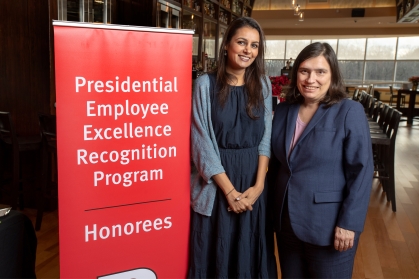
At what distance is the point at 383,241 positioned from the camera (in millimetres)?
3217

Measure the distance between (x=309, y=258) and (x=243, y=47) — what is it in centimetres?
96

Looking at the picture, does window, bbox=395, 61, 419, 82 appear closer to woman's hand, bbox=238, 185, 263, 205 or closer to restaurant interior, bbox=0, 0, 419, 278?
restaurant interior, bbox=0, 0, 419, 278

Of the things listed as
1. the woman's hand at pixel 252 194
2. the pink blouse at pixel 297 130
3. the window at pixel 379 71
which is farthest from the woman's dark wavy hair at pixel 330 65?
the window at pixel 379 71

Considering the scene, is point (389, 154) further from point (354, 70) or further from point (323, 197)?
point (354, 70)

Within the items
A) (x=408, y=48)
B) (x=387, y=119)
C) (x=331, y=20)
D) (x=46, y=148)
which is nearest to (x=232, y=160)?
(x=46, y=148)

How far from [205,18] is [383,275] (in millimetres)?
5061

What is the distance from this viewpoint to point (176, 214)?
1.82 metres

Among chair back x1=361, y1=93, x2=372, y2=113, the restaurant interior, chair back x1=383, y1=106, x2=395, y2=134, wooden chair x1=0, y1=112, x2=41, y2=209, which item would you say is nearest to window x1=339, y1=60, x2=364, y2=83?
the restaurant interior

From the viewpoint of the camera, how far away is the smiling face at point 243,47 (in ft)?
5.63

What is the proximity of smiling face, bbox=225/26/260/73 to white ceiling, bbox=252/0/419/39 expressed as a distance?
37.2 feet

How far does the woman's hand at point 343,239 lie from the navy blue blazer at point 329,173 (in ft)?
0.07

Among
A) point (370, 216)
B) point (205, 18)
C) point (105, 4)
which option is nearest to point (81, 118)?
point (370, 216)

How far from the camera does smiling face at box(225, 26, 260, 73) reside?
171cm

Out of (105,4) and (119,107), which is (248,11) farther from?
(119,107)
